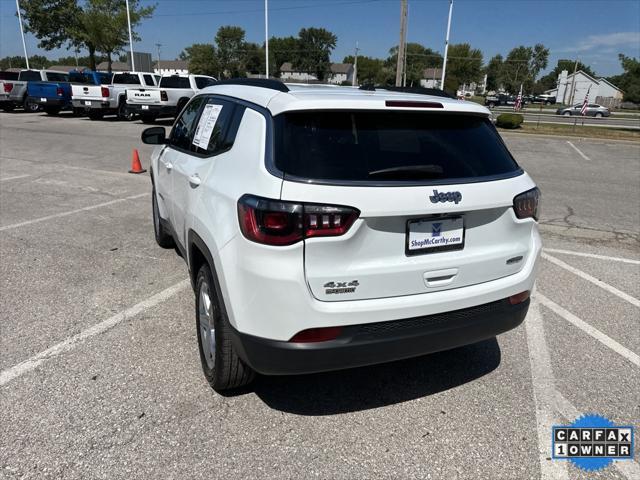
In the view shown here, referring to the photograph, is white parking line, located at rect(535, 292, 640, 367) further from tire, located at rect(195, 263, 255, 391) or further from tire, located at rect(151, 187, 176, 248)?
tire, located at rect(151, 187, 176, 248)

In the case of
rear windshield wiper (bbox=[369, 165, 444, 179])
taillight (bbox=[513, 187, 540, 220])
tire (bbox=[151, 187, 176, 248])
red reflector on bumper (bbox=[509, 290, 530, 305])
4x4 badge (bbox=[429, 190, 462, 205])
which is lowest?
tire (bbox=[151, 187, 176, 248])

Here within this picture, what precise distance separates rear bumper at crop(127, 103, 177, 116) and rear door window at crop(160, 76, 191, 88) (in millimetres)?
1090

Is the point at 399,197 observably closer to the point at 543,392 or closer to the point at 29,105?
the point at 543,392

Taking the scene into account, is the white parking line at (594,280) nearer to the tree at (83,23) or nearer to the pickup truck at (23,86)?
the pickup truck at (23,86)

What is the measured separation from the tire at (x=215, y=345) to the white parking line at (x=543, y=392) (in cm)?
164

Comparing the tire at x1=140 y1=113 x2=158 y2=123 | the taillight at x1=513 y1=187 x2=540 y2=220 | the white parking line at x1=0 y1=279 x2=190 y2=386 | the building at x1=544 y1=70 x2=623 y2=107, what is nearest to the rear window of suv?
the taillight at x1=513 y1=187 x2=540 y2=220

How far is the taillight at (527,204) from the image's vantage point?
2643 millimetres

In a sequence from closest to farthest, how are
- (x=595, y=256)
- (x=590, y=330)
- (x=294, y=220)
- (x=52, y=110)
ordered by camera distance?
(x=294, y=220) → (x=590, y=330) → (x=595, y=256) → (x=52, y=110)

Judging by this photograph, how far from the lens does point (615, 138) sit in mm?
20891

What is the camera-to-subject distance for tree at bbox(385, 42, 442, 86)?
98.8 metres

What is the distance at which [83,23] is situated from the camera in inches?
1396

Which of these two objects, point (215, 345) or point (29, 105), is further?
point (29, 105)

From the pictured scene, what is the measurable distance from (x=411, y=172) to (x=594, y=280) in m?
3.48

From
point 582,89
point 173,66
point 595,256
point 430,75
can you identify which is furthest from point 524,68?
point 173,66
